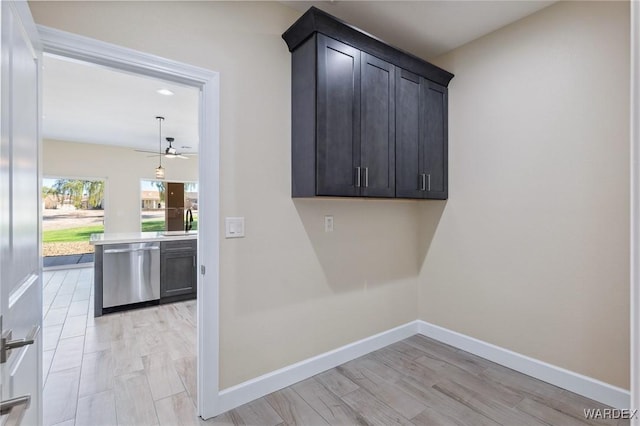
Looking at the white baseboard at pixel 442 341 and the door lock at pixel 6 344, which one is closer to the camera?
the door lock at pixel 6 344

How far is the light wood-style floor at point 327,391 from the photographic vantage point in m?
1.87

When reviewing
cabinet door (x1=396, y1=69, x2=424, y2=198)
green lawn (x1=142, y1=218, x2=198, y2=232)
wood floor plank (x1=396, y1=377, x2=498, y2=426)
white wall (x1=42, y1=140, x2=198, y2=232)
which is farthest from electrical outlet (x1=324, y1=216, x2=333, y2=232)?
white wall (x1=42, y1=140, x2=198, y2=232)

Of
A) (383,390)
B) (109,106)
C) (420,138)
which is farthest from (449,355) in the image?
(109,106)

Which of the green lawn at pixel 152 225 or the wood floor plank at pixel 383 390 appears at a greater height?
the green lawn at pixel 152 225

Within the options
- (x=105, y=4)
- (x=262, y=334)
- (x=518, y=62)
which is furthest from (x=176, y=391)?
(x=518, y=62)

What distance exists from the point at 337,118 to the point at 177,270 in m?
3.44

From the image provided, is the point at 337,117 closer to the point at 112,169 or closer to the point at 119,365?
the point at 119,365

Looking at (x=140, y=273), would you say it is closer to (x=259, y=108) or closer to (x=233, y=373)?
(x=233, y=373)

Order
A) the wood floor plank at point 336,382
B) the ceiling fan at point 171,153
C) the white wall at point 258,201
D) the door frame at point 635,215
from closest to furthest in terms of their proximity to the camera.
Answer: the door frame at point 635,215 → the white wall at point 258,201 → the wood floor plank at point 336,382 → the ceiling fan at point 171,153

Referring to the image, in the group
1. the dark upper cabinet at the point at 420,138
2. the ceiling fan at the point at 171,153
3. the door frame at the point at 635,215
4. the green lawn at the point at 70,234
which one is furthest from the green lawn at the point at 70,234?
the door frame at the point at 635,215

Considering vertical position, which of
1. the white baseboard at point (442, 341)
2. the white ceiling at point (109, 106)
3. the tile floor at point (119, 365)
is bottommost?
the tile floor at point (119, 365)

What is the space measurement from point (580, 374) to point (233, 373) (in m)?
2.41

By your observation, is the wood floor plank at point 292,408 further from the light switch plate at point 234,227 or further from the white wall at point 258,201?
the light switch plate at point 234,227

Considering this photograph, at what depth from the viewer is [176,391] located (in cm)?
216
